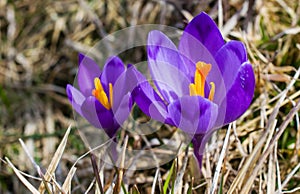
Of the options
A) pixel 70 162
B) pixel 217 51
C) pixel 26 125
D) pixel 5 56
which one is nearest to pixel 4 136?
pixel 26 125

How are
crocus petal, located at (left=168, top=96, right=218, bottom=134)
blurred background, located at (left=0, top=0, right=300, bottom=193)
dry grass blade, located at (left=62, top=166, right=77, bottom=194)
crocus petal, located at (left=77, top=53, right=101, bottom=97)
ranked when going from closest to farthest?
crocus petal, located at (left=168, top=96, right=218, bottom=134) → dry grass blade, located at (left=62, top=166, right=77, bottom=194) → crocus petal, located at (left=77, top=53, right=101, bottom=97) → blurred background, located at (left=0, top=0, right=300, bottom=193)

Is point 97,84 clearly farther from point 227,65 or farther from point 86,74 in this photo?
point 227,65

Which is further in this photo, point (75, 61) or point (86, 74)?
point (75, 61)

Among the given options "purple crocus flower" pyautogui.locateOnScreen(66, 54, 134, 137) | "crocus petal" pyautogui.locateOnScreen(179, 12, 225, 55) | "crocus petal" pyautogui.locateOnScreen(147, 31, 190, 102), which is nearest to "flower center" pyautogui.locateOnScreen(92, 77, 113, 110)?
"purple crocus flower" pyautogui.locateOnScreen(66, 54, 134, 137)

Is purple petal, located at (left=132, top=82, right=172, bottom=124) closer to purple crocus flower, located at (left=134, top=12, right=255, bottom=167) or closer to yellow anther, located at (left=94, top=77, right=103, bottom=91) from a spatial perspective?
purple crocus flower, located at (left=134, top=12, right=255, bottom=167)

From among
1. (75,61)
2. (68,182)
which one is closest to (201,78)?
(68,182)

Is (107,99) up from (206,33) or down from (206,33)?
down
